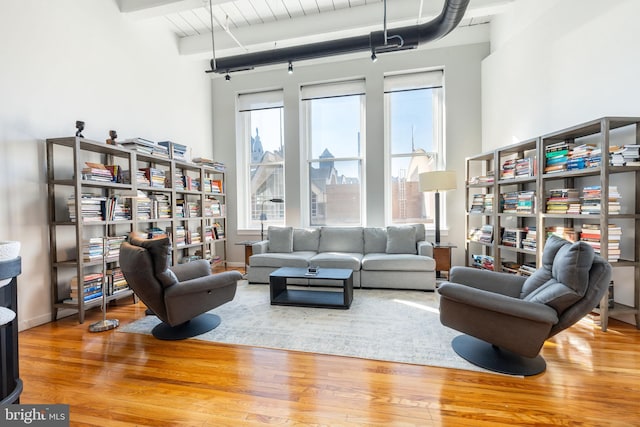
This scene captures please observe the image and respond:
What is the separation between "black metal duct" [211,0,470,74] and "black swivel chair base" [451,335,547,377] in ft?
11.3

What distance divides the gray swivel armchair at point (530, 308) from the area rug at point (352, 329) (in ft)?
→ 0.81

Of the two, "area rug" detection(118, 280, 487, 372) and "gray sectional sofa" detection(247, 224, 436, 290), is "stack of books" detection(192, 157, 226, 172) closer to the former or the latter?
"gray sectional sofa" detection(247, 224, 436, 290)

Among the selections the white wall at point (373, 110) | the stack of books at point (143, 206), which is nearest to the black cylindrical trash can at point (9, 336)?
the stack of books at point (143, 206)

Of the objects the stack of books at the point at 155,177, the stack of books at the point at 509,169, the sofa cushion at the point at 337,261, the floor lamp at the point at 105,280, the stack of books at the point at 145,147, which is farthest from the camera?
the sofa cushion at the point at 337,261

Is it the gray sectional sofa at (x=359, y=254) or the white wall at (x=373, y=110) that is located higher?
the white wall at (x=373, y=110)

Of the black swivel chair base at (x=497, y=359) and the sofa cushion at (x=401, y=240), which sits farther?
the sofa cushion at (x=401, y=240)

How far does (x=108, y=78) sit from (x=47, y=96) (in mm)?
832

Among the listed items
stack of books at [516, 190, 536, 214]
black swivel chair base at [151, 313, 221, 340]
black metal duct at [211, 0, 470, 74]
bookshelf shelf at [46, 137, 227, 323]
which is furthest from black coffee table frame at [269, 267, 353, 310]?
black metal duct at [211, 0, 470, 74]

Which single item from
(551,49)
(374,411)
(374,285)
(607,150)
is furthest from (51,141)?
(551,49)

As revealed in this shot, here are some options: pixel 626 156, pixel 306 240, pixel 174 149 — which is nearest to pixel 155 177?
pixel 174 149

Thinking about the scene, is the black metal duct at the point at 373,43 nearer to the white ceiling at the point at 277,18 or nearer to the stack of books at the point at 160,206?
the white ceiling at the point at 277,18

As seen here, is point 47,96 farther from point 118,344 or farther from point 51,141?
point 118,344

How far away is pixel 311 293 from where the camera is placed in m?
3.74

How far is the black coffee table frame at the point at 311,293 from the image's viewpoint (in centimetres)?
330
